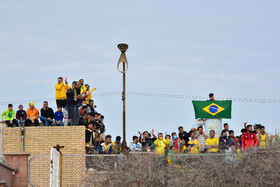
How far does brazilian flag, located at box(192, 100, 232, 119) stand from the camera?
21.8 meters

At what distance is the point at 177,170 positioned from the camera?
1650 cm

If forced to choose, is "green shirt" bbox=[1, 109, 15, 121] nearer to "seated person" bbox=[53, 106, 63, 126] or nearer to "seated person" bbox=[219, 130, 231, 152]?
"seated person" bbox=[53, 106, 63, 126]

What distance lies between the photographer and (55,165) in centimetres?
1585

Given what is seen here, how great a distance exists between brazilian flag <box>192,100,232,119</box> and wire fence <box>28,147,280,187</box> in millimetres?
5012

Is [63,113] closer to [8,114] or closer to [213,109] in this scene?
[8,114]

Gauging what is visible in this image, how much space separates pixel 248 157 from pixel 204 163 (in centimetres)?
147

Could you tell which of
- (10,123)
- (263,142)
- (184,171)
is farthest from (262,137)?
(10,123)

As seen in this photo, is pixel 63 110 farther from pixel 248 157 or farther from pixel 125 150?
pixel 248 157

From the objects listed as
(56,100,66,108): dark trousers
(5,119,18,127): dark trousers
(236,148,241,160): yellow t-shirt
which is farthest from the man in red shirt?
(5,119,18,127): dark trousers

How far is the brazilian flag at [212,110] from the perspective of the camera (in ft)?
71.6

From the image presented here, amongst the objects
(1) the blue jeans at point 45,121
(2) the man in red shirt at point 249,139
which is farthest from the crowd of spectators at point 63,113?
(2) the man in red shirt at point 249,139

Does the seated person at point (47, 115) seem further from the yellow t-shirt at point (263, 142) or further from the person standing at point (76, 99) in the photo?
the yellow t-shirt at point (263, 142)

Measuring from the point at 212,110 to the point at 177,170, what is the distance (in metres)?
5.93

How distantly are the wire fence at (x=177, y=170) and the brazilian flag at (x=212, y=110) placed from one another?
5.01 m
